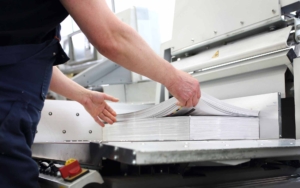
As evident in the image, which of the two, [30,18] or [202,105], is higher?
[30,18]

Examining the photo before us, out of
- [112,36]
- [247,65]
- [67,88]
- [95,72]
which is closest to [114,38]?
[112,36]

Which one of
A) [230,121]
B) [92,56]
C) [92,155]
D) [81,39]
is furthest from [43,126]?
[81,39]

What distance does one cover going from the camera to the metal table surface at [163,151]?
25.0 inches

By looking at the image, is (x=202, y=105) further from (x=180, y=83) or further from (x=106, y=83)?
(x=106, y=83)

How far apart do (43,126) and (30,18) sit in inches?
32.4

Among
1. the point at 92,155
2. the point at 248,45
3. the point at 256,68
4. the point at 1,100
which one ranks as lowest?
the point at 92,155

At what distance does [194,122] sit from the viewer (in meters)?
1.13

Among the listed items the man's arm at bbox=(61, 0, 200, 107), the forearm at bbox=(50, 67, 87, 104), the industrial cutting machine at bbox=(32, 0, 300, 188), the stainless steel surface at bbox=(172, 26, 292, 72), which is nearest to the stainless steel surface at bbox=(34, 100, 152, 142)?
the industrial cutting machine at bbox=(32, 0, 300, 188)

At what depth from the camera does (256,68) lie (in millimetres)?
1471

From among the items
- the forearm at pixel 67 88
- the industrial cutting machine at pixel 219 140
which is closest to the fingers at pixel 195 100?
the industrial cutting machine at pixel 219 140

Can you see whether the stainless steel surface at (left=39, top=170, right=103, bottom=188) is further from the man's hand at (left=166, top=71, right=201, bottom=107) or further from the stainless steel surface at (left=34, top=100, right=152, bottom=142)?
the stainless steel surface at (left=34, top=100, right=152, bottom=142)

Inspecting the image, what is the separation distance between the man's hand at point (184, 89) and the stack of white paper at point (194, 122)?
0.07 metres

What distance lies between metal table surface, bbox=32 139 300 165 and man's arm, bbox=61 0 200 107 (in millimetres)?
245

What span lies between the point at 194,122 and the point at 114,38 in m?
0.44
